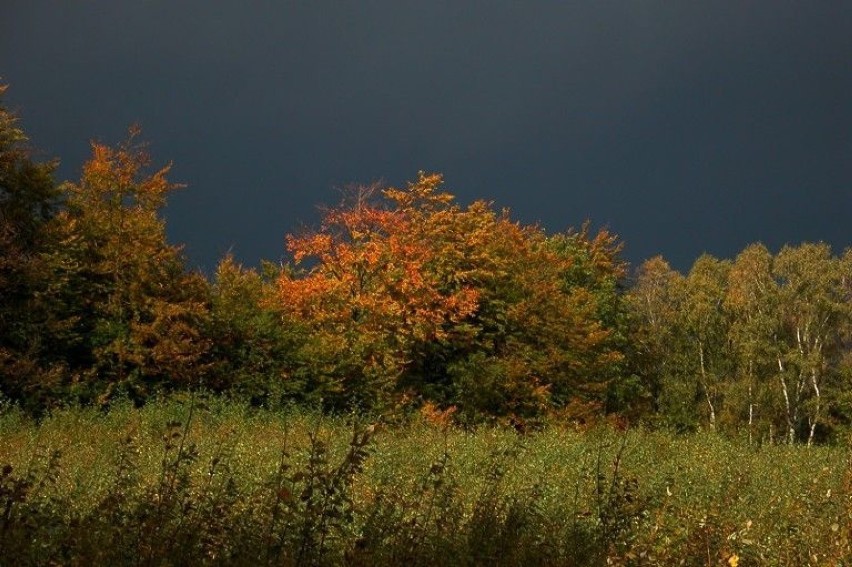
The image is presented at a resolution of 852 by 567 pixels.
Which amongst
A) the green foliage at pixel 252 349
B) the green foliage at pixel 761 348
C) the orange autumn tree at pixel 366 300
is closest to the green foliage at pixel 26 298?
the green foliage at pixel 252 349

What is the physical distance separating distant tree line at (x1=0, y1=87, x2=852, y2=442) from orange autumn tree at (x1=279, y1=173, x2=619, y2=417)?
7 centimetres

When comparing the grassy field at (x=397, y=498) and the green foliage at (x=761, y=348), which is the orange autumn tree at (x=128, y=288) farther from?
the green foliage at (x=761, y=348)

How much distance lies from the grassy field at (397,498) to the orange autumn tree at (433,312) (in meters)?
7.25

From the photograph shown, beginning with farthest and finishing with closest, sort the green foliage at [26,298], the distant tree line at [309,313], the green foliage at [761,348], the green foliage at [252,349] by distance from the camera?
the green foliage at [761,348] < the green foliage at [252,349] < the distant tree line at [309,313] < the green foliage at [26,298]

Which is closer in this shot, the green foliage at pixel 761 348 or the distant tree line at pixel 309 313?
the distant tree line at pixel 309 313

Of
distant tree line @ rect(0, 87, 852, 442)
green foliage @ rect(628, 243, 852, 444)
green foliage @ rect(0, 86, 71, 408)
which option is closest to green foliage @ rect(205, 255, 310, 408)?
distant tree line @ rect(0, 87, 852, 442)

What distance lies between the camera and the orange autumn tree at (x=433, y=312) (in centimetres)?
2522

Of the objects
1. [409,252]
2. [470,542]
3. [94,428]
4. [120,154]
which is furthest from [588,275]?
[470,542]

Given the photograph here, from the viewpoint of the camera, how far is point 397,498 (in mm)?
6344

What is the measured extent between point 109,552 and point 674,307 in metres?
50.8

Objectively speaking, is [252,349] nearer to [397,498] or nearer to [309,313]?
[309,313]

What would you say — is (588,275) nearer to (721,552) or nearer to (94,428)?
(94,428)

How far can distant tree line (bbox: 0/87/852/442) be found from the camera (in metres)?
21.5

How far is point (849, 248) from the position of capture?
44.9 m
